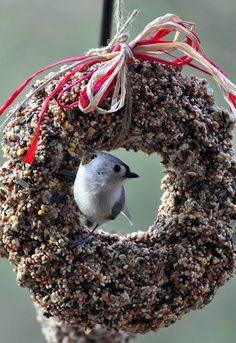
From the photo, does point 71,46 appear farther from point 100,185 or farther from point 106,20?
point 100,185

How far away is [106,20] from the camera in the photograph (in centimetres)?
229

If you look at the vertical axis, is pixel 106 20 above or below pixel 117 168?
above

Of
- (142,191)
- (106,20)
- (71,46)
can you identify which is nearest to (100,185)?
(106,20)

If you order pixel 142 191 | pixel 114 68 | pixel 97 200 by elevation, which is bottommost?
pixel 97 200

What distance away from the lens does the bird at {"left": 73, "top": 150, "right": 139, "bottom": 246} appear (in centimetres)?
214

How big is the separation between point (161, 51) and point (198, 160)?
30cm

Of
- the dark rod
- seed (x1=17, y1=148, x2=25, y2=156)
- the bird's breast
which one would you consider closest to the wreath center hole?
the dark rod

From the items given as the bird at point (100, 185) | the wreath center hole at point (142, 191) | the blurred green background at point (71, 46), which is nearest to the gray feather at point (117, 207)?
the bird at point (100, 185)

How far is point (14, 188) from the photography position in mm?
2053

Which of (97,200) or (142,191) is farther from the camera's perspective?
(142,191)

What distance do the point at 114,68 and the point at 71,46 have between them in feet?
8.48

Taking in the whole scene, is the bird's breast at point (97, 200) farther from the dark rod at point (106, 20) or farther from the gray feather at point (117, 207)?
the dark rod at point (106, 20)

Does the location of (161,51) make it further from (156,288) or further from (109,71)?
(156,288)

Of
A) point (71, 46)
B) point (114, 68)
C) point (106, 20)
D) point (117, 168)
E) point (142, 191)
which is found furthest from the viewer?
point (71, 46)
